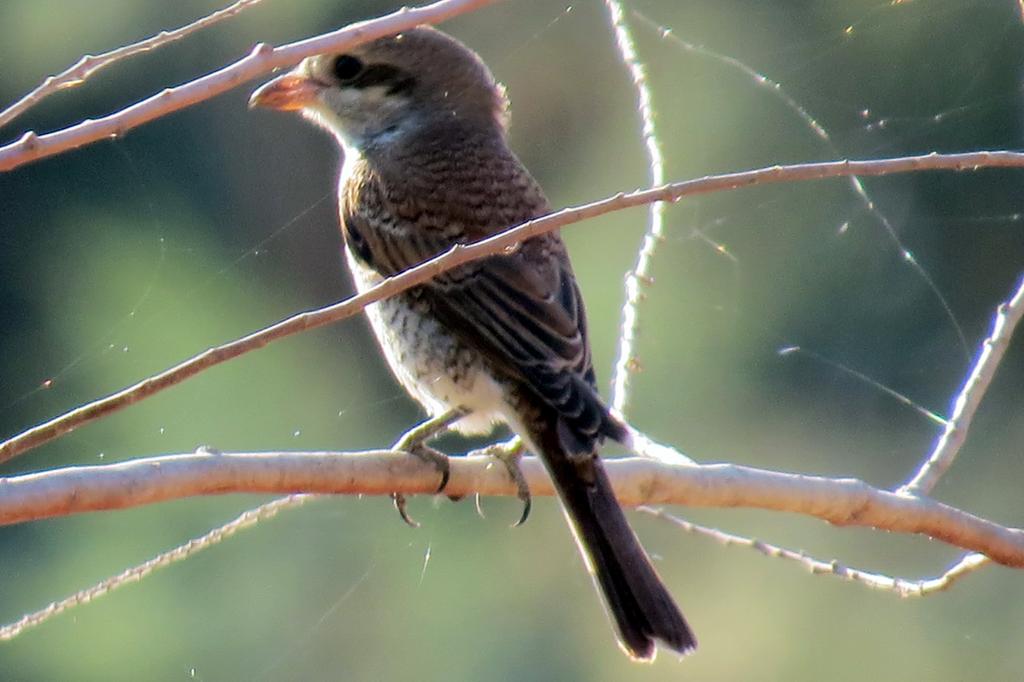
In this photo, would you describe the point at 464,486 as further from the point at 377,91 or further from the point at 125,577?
the point at 377,91

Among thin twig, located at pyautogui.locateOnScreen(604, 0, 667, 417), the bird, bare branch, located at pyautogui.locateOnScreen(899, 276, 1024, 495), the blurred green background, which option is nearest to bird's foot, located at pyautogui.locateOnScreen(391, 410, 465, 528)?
the bird

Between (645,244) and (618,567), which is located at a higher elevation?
(645,244)

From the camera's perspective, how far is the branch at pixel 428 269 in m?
1.47

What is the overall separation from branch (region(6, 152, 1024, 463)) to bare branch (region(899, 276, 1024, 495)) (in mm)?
500

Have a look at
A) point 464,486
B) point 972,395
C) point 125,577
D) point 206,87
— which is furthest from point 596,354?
point 206,87

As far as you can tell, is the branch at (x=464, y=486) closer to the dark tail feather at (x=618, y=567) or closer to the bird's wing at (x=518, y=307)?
the dark tail feather at (x=618, y=567)

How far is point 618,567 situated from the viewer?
2320mm

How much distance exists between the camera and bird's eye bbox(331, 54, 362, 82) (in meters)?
3.21

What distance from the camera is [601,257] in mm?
8312

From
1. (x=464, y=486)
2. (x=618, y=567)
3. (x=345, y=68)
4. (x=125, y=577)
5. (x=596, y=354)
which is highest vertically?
(x=345, y=68)

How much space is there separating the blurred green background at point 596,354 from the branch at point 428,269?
5531mm

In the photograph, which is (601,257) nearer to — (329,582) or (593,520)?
(329,582)

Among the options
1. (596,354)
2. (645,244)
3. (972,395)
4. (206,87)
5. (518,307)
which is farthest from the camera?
(596,354)

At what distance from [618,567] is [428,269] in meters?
0.88
